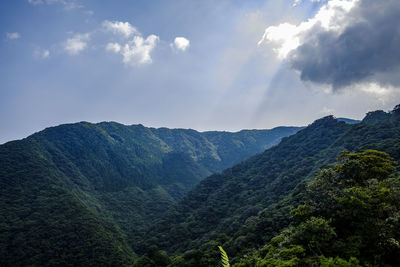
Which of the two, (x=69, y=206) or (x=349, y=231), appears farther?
(x=69, y=206)

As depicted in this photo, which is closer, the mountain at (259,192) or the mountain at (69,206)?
the mountain at (259,192)

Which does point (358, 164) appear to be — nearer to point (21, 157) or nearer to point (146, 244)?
point (146, 244)

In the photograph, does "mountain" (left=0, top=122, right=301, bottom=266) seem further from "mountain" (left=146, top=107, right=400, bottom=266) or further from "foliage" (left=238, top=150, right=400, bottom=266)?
"foliage" (left=238, top=150, right=400, bottom=266)

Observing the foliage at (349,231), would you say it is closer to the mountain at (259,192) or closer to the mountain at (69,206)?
the mountain at (259,192)

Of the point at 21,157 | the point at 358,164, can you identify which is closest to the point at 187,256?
the point at 358,164

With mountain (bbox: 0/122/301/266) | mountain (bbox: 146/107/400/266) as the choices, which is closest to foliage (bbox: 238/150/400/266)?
mountain (bbox: 146/107/400/266)

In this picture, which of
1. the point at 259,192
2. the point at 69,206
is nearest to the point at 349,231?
the point at 259,192

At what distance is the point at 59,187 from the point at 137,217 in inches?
1611

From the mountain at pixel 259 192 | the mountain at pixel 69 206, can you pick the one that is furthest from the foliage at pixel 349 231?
the mountain at pixel 69 206

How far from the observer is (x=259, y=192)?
319ft

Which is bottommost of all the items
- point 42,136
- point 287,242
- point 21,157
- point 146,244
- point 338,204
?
point 146,244

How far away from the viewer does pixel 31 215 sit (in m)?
89.7

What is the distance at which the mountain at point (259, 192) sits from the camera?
54.2 metres

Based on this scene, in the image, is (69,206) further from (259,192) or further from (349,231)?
(349,231)
